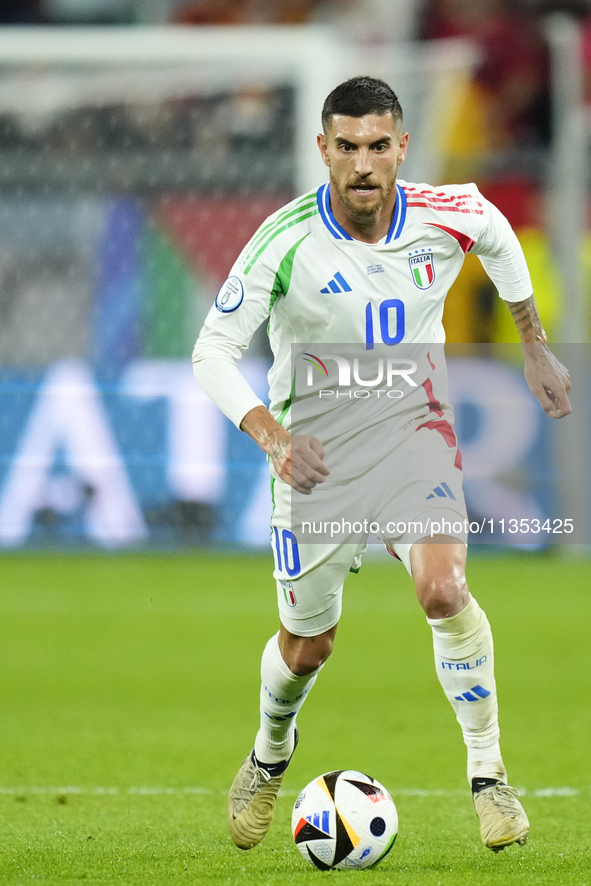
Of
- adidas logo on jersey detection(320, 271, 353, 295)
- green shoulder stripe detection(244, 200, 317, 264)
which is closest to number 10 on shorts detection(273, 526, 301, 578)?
adidas logo on jersey detection(320, 271, 353, 295)

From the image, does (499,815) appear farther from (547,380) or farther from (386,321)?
(386,321)

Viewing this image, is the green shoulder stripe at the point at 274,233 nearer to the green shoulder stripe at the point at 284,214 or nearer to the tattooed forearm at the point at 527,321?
the green shoulder stripe at the point at 284,214

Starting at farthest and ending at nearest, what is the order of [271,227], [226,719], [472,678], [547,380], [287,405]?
[226,719], [287,405], [547,380], [271,227], [472,678]

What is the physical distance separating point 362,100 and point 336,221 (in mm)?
382

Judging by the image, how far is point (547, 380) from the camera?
4629mm

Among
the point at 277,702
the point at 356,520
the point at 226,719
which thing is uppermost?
the point at 356,520

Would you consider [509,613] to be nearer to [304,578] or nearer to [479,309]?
[479,309]

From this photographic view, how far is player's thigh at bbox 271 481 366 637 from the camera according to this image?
4531 millimetres

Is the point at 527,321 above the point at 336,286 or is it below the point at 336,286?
below

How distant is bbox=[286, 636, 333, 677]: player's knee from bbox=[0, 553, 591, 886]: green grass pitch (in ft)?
1.87

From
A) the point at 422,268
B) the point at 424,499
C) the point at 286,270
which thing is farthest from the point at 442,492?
the point at 286,270

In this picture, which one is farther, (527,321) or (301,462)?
(527,321)

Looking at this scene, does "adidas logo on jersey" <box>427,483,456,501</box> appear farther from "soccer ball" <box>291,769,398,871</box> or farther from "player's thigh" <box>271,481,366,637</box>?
"soccer ball" <box>291,769,398,871</box>

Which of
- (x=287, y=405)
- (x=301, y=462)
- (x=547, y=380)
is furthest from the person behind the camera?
(x=287, y=405)
